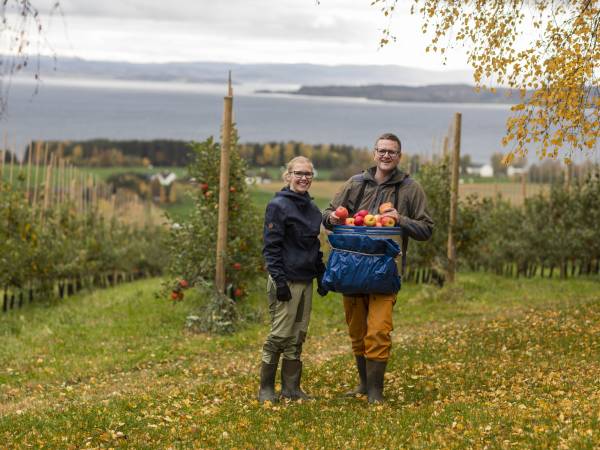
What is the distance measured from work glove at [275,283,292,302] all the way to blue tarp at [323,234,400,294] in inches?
19.4

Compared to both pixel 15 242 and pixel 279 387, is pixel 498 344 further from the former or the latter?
pixel 15 242

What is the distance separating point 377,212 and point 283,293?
4.17 feet

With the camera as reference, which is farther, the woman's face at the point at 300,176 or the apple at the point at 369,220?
the woman's face at the point at 300,176

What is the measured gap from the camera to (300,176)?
8648 millimetres

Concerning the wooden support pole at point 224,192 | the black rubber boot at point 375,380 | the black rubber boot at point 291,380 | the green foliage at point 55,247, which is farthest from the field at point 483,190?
the black rubber boot at point 375,380

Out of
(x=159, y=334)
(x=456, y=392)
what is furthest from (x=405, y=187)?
(x=159, y=334)

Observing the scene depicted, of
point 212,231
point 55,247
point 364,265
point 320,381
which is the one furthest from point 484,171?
point 364,265

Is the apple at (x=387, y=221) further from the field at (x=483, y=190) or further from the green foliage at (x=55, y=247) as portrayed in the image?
the green foliage at (x=55, y=247)

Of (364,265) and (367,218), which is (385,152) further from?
(364,265)

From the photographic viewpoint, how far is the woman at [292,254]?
28.3 feet

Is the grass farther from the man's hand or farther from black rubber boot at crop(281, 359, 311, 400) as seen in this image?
the man's hand

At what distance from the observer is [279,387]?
999 centimetres

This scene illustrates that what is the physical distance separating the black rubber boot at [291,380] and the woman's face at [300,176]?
73.8 inches

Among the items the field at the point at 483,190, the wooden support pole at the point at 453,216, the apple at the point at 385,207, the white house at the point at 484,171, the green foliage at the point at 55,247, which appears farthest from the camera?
the white house at the point at 484,171
